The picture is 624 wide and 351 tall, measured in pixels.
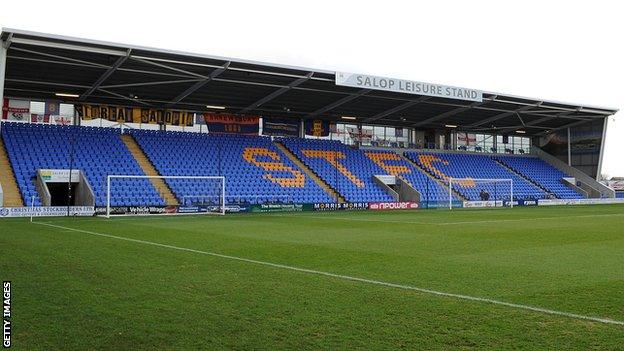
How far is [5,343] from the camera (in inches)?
187

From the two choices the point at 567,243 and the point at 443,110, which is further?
the point at 443,110

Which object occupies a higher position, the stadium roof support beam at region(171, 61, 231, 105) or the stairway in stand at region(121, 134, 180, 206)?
the stadium roof support beam at region(171, 61, 231, 105)

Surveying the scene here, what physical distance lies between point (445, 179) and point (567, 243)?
1301 inches

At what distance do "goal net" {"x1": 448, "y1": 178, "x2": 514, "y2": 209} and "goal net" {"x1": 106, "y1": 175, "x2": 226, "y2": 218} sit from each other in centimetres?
1915

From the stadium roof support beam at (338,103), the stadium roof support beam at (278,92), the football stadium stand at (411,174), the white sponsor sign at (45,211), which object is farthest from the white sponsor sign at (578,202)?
the white sponsor sign at (45,211)

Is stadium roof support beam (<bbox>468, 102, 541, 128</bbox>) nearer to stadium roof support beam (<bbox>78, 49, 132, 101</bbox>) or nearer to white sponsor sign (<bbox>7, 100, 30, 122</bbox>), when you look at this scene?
stadium roof support beam (<bbox>78, 49, 132, 101</bbox>)

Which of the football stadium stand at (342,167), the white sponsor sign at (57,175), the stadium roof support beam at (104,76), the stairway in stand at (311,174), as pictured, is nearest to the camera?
the stadium roof support beam at (104,76)

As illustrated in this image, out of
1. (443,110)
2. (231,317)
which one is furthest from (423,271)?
(443,110)

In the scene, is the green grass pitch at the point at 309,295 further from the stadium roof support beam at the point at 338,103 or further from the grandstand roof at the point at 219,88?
the stadium roof support beam at the point at 338,103

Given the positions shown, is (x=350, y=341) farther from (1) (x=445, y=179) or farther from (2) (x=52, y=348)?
(1) (x=445, y=179)

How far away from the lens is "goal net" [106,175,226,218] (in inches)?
1204

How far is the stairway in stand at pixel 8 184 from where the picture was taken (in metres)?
28.4

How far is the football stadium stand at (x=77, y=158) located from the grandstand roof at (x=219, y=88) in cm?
258

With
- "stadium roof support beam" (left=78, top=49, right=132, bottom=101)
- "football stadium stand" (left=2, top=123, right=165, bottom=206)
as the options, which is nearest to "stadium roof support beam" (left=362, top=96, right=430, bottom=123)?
"football stadium stand" (left=2, top=123, right=165, bottom=206)
